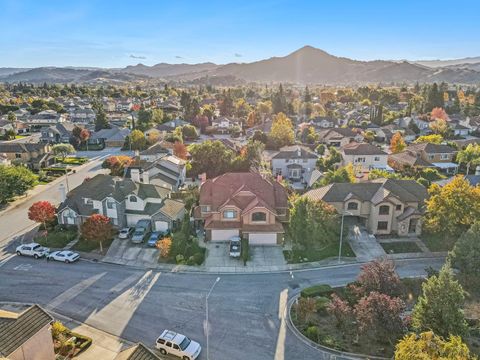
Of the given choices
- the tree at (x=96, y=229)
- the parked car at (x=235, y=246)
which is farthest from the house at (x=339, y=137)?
the tree at (x=96, y=229)

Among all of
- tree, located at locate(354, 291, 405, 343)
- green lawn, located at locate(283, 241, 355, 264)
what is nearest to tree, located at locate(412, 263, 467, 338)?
tree, located at locate(354, 291, 405, 343)

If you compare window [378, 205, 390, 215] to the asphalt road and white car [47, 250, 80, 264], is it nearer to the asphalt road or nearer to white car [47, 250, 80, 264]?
the asphalt road

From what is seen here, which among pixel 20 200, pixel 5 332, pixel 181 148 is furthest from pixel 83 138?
pixel 5 332

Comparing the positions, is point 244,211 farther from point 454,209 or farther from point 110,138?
point 110,138

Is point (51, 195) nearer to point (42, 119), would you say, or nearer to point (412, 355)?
point (412, 355)

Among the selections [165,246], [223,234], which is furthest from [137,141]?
[165,246]

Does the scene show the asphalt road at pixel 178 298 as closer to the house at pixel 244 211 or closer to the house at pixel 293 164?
the house at pixel 244 211
